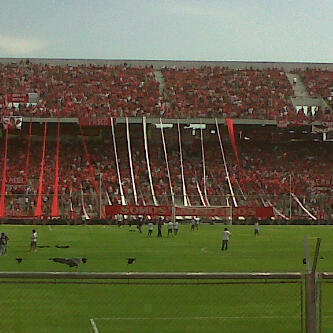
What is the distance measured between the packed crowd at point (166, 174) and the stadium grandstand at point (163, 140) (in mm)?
123

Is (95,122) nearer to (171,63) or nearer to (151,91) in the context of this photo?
(151,91)

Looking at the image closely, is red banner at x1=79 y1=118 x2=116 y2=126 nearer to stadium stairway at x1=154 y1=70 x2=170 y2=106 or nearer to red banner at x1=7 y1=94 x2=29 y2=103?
red banner at x1=7 y1=94 x2=29 y2=103

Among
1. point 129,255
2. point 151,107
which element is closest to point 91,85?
point 151,107

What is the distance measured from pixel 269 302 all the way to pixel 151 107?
66.1 m

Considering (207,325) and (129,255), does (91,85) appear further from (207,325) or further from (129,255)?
(207,325)

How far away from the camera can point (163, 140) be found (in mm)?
79000

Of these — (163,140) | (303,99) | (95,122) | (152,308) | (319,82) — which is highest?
(319,82)

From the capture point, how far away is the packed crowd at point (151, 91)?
83562 mm

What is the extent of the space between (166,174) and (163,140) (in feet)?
12.1

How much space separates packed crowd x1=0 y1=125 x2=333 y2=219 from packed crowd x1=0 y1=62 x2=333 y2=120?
9.97ft

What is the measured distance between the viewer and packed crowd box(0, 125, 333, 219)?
231 ft

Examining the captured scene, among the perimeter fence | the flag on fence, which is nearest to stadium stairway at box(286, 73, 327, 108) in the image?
the flag on fence

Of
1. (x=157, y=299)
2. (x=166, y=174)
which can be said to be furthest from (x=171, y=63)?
(x=157, y=299)

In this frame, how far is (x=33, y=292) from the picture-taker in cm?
2089
